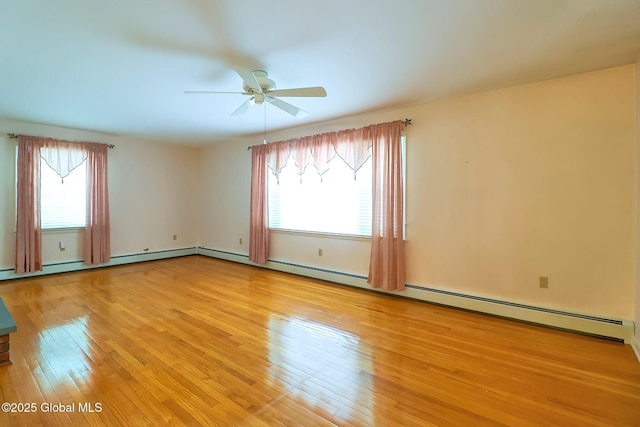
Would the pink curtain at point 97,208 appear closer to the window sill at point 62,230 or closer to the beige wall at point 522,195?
the window sill at point 62,230

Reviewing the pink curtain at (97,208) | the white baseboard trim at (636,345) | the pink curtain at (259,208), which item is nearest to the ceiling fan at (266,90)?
the pink curtain at (259,208)

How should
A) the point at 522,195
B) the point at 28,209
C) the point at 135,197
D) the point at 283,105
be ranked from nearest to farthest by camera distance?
1. the point at 283,105
2. the point at 522,195
3. the point at 28,209
4. the point at 135,197

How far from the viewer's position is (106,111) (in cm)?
388

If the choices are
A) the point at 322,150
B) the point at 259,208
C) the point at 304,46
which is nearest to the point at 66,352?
the point at 304,46

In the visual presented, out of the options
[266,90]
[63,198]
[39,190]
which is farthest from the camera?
[63,198]

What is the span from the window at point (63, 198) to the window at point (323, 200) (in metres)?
3.29

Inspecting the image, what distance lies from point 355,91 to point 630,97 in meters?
2.49

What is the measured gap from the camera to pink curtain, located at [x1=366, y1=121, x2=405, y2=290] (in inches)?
145

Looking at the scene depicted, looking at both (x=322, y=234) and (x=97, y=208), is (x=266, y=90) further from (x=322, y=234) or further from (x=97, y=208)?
(x=97, y=208)

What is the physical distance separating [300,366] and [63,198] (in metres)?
5.21

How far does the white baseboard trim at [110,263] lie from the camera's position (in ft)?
14.6

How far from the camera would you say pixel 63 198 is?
4.86 m

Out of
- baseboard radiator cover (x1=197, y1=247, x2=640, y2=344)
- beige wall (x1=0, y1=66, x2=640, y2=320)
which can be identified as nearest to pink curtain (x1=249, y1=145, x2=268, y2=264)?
beige wall (x1=0, y1=66, x2=640, y2=320)

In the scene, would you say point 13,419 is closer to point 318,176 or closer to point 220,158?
point 318,176
